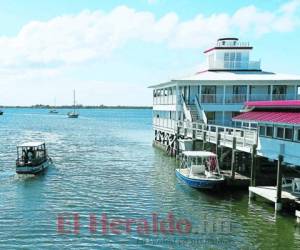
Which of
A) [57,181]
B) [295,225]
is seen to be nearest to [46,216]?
[57,181]

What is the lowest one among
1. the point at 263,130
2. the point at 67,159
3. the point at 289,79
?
the point at 67,159

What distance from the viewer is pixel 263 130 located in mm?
25781

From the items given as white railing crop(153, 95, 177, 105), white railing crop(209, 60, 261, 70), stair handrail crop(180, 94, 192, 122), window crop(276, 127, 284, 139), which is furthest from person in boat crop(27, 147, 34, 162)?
white railing crop(209, 60, 261, 70)

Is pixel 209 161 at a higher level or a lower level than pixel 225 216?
higher

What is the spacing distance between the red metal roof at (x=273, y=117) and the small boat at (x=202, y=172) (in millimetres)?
4121

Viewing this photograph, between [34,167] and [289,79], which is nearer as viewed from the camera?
[34,167]

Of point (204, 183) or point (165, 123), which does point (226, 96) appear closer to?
point (165, 123)

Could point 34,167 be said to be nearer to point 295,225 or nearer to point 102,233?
point 102,233

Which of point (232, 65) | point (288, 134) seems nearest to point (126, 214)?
point (288, 134)

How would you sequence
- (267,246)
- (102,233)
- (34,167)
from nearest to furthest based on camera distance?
1. (267,246)
2. (102,233)
3. (34,167)

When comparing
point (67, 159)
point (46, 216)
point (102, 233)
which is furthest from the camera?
point (67, 159)

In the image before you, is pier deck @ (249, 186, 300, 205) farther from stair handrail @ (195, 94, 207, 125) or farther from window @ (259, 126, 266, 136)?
stair handrail @ (195, 94, 207, 125)

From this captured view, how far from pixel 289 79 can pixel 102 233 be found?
29670 millimetres

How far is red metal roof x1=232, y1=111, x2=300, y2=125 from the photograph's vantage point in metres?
22.4
